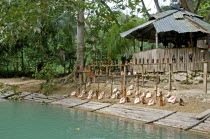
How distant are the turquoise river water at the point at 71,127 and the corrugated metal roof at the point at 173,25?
5.01 meters

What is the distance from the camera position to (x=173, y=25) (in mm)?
11242

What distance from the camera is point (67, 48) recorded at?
1847 cm

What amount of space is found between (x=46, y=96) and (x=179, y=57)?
6719 millimetres

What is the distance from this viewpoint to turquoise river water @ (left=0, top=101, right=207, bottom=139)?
647 cm

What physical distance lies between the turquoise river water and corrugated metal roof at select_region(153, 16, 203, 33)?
5010 millimetres

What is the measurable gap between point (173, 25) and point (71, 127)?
6.75 metres

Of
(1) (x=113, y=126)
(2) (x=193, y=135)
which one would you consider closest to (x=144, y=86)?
(1) (x=113, y=126)

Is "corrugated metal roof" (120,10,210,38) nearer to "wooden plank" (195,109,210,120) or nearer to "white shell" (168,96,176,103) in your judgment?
"white shell" (168,96,176,103)

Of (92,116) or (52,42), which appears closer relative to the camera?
(92,116)

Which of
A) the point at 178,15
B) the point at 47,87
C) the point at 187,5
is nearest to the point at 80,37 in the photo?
the point at 47,87

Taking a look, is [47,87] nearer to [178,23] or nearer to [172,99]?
[172,99]

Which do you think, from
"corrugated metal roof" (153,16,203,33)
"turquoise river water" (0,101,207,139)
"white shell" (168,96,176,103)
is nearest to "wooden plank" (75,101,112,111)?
"turquoise river water" (0,101,207,139)

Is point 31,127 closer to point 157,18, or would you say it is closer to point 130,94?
point 130,94

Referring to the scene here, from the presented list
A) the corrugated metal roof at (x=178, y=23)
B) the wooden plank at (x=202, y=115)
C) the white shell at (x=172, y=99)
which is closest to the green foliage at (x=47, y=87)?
the corrugated metal roof at (x=178, y=23)
